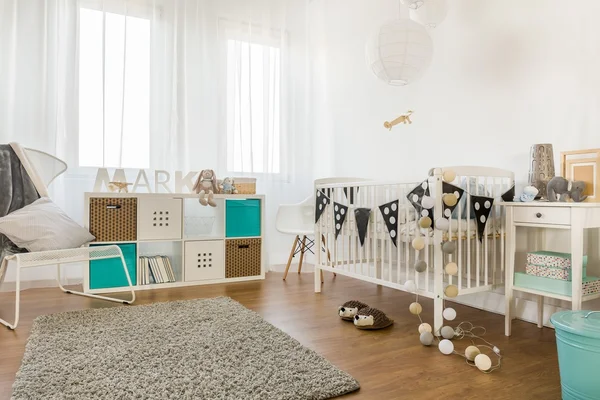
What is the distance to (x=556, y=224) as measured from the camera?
1684 millimetres

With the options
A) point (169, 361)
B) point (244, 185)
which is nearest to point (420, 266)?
point (169, 361)

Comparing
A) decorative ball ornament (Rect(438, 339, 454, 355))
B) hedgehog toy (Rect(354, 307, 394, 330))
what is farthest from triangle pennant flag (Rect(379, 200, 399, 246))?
decorative ball ornament (Rect(438, 339, 454, 355))

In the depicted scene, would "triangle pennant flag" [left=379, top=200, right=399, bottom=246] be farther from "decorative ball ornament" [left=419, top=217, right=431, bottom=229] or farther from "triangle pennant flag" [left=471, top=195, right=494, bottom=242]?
"triangle pennant flag" [left=471, top=195, right=494, bottom=242]

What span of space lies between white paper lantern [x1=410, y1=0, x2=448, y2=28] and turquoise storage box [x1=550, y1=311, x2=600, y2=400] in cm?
182

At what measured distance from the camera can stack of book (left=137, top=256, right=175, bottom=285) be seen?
278cm

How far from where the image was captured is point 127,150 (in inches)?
122

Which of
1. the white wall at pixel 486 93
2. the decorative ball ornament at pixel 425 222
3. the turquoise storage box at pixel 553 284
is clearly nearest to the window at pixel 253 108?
the white wall at pixel 486 93

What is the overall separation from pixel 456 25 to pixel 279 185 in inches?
74.0

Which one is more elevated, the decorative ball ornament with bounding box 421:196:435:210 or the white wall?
the white wall

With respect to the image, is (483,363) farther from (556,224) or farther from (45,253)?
(45,253)

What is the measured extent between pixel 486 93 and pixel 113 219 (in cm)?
238

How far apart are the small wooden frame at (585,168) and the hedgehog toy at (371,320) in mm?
1038

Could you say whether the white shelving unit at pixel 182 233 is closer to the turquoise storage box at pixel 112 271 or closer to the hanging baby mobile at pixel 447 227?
the turquoise storage box at pixel 112 271

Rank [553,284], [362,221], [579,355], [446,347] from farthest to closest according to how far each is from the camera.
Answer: [362,221]
[553,284]
[446,347]
[579,355]
